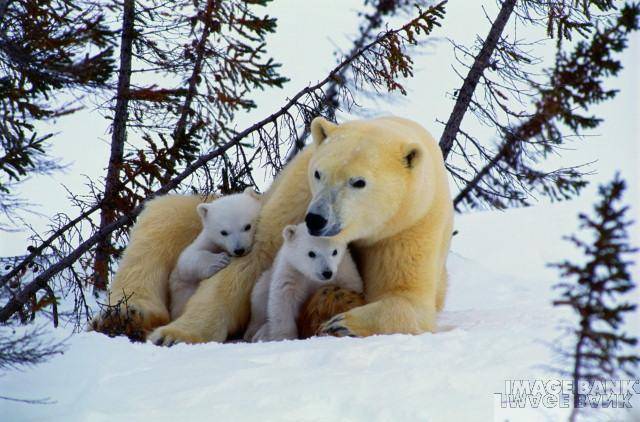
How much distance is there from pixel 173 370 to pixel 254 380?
506 millimetres

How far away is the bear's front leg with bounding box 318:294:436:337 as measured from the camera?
5051 mm

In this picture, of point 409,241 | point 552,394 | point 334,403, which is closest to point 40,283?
point 409,241

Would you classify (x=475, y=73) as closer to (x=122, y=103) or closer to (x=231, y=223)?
(x=231, y=223)

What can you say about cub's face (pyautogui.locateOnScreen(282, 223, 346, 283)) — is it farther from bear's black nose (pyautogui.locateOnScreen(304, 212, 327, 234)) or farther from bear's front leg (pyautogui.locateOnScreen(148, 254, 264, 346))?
bear's front leg (pyautogui.locateOnScreen(148, 254, 264, 346))

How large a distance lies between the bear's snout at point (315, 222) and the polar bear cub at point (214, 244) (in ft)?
4.23

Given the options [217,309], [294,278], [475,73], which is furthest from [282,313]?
[475,73]

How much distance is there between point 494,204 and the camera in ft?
29.6

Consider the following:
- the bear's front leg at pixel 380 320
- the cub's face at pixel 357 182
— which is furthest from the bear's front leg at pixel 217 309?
the cub's face at pixel 357 182

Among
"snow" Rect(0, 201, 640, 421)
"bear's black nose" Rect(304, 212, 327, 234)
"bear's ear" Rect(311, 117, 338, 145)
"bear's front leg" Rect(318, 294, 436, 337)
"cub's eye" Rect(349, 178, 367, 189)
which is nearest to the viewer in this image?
"snow" Rect(0, 201, 640, 421)

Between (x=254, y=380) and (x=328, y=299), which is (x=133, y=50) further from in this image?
(x=254, y=380)

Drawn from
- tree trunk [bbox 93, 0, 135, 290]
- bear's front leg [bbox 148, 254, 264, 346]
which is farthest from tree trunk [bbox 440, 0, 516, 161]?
bear's front leg [bbox 148, 254, 264, 346]

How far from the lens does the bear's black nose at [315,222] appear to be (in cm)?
469

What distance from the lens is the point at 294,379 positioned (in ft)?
12.7

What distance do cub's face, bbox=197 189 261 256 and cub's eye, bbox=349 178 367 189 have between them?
1.31 m
